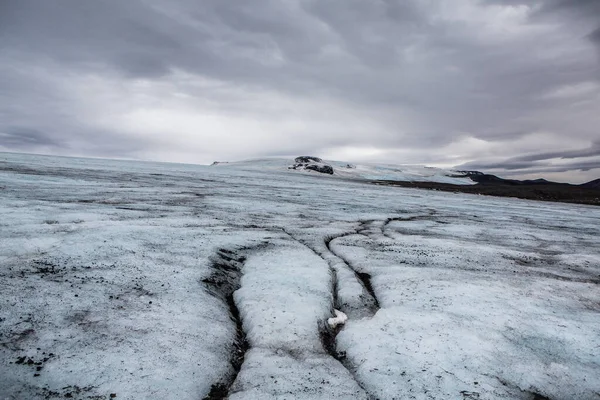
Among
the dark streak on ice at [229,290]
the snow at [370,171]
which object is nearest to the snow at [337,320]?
the dark streak on ice at [229,290]

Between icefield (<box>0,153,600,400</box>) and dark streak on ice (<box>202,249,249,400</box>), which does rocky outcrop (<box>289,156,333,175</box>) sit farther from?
dark streak on ice (<box>202,249,249,400</box>)

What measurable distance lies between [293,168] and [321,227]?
77.7m

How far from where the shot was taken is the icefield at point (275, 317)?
248 cm

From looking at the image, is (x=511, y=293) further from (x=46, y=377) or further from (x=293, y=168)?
(x=293, y=168)

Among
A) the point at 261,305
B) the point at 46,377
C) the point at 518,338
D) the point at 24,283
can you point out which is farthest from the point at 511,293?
the point at 24,283

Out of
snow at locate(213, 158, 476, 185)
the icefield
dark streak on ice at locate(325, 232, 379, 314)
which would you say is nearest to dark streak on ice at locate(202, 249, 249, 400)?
the icefield

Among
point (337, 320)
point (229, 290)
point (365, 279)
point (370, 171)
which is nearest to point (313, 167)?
point (370, 171)

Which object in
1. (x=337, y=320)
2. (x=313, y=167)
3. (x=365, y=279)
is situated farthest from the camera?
(x=313, y=167)

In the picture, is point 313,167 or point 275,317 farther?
point 313,167

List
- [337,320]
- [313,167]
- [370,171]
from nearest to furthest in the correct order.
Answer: [337,320] → [313,167] → [370,171]

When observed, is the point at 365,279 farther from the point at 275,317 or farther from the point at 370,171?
the point at 370,171

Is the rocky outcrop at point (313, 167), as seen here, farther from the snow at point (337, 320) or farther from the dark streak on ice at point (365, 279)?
the snow at point (337, 320)

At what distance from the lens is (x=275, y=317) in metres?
3.44

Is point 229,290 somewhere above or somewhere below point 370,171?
below
